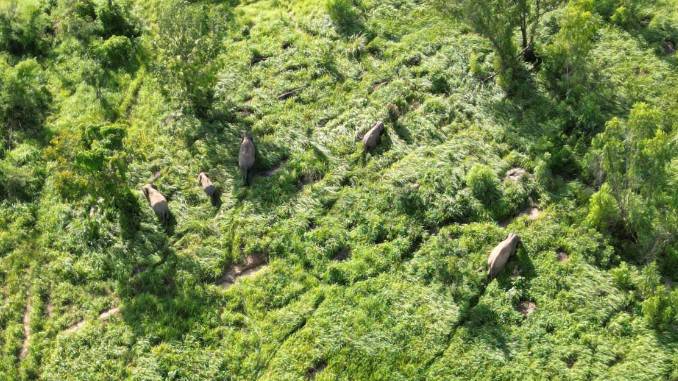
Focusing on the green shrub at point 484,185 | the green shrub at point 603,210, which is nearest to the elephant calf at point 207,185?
the green shrub at point 484,185

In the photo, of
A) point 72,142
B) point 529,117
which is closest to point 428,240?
point 529,117

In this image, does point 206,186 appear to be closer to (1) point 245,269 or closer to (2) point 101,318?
(1) point 245,269

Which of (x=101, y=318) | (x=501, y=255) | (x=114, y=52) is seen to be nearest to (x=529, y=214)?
(x=501, y=255)

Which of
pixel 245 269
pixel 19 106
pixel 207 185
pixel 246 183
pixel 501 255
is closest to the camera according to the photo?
pixel 501 255

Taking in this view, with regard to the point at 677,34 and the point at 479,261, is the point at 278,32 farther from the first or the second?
the point at 677,34

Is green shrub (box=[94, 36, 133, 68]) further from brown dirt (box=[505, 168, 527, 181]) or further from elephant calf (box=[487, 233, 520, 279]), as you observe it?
elephant calf (box=[487, 233, 520, 279])

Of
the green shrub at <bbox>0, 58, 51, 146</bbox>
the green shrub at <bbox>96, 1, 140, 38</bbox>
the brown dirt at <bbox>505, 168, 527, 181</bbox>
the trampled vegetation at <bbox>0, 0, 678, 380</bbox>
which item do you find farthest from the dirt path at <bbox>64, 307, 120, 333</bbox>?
the green shrub at <bbox>96, 1, 140, 38</bbox>
